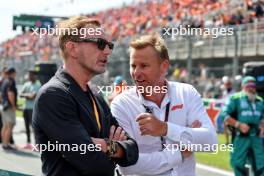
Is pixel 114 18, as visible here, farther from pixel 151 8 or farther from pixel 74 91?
pixel 74 91

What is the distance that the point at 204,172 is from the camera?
904 centimetres

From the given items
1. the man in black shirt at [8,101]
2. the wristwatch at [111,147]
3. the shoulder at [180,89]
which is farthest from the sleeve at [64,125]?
the man in black shirt at [8,101]

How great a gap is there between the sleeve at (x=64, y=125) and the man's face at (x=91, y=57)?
0.90 ft

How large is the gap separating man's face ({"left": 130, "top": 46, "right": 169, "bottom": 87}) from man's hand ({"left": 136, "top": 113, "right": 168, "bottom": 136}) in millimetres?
304

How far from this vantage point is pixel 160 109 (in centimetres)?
320

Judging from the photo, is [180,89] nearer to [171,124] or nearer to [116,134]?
[171,124]

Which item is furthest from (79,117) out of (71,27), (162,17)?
(162,17)

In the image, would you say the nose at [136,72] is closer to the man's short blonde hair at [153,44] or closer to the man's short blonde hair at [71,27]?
the man's short blonde hair at [153,44]

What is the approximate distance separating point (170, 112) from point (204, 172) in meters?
6.08

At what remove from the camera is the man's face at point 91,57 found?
268 centimetres

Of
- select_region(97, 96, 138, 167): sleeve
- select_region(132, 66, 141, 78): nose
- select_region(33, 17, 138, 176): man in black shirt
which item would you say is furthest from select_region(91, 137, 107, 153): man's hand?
select_region(132, 66, 141, 78): nose

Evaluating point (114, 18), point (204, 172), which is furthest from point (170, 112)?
point (114, 18)

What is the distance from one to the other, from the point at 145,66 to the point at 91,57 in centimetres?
53
